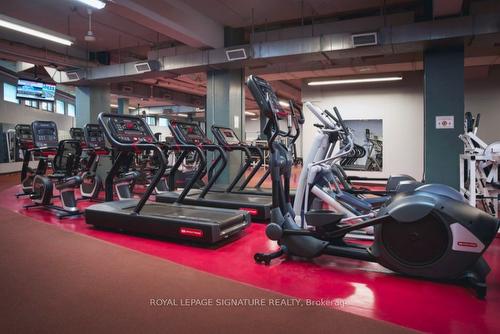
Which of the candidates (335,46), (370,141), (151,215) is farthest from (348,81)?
(151,215)

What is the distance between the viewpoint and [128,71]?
8156mm

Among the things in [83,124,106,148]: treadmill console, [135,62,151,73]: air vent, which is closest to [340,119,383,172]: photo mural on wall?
[135,62,151,73]: air vent

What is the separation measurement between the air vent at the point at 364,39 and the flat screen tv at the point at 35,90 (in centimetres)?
904

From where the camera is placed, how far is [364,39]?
5797mm

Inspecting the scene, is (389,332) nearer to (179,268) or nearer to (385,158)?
(179,268)

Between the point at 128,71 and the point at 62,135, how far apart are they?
398 inches

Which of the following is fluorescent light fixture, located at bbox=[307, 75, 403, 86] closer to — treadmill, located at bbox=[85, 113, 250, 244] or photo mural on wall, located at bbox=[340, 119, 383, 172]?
photo mural on wall, located at bbox=[340, 119, 383, 172]

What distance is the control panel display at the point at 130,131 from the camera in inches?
161

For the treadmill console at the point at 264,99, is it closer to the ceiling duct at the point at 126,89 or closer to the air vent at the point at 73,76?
the air vent at the point at 73,76

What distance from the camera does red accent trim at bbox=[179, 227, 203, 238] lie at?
11.2 ft

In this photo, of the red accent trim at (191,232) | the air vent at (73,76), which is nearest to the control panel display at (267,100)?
the red accent trim at (191,232)

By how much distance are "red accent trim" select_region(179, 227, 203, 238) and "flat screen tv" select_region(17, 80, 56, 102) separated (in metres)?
8.86

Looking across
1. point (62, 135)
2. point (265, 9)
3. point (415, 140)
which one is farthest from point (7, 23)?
point (62, 135)

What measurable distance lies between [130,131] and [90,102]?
20.9ft
